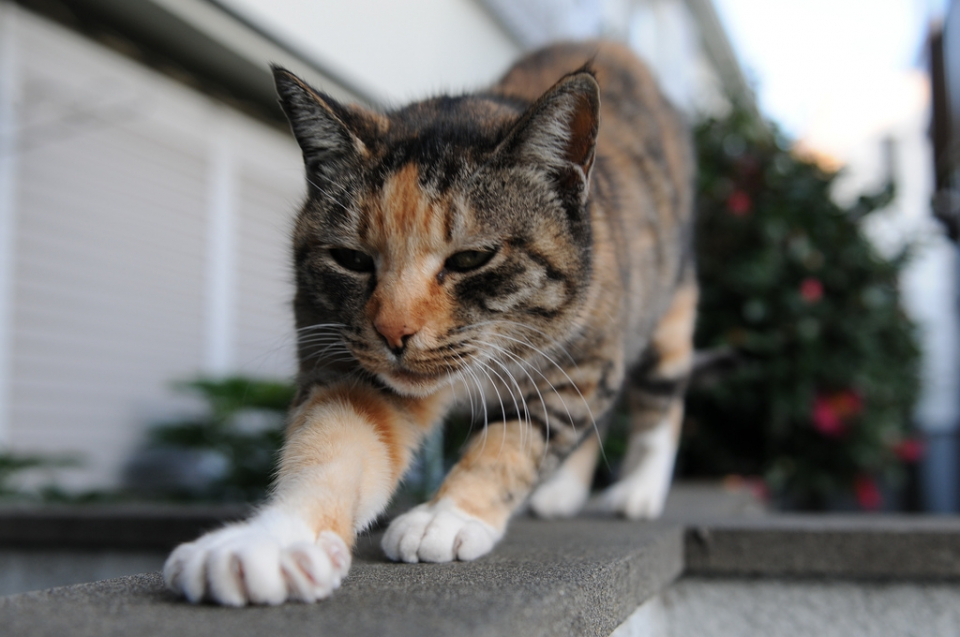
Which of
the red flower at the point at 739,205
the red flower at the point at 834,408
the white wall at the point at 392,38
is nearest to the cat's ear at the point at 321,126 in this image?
the white wall at the point at 392,38

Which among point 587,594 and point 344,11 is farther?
point 344,11

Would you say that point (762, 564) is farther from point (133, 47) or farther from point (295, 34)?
point (133, 47)

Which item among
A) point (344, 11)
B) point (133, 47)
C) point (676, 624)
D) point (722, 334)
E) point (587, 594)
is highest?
point (344, 11)

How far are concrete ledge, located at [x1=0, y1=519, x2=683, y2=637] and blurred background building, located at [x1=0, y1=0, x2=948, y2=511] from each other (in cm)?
81

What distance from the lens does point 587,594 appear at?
1.09 meters

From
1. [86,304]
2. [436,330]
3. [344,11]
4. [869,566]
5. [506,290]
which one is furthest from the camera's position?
[344,11]

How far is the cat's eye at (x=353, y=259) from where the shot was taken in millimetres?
1396

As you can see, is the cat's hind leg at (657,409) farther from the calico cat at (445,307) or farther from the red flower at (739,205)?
the red flower at (739,205)

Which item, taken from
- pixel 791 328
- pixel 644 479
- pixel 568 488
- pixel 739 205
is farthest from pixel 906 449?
pixel 568 488

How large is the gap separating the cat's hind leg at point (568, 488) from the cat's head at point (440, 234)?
Answer: 82 cm

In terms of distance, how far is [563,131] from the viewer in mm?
1434

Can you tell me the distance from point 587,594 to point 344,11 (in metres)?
2.92

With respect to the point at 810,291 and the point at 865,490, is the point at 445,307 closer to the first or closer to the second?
the point at 810,291

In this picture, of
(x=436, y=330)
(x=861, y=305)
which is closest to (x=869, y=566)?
(x=436, y=330)
